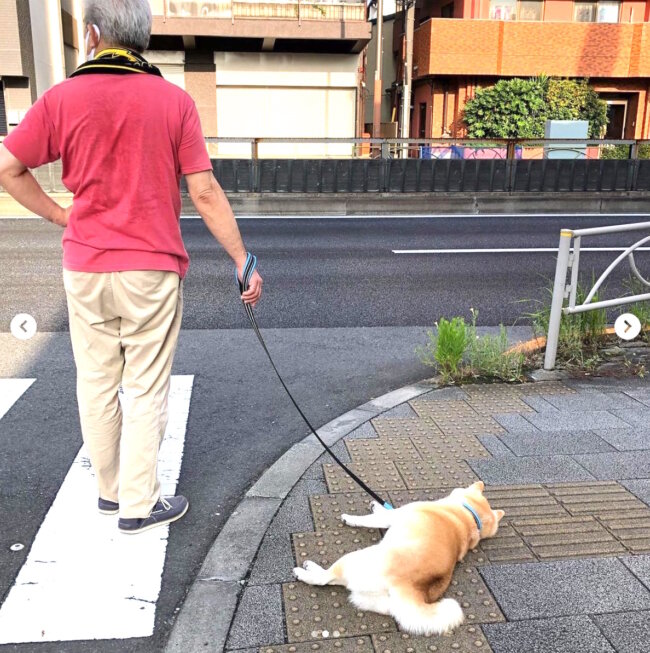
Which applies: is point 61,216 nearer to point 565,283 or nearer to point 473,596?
point 473,596

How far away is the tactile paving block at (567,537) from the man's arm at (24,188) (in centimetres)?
240

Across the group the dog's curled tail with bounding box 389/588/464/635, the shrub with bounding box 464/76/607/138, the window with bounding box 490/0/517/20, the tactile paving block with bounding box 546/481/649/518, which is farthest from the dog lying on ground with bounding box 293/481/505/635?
the window with bounding box 490/0/517/20

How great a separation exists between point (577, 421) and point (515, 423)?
0.40 metres

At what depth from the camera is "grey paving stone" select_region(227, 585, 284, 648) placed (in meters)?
2.45

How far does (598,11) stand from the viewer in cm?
2984

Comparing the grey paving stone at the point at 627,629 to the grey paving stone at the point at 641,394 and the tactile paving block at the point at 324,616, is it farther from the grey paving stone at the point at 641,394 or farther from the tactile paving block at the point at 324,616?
the grey paving stone at the point at 641,394

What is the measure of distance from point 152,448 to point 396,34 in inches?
1461

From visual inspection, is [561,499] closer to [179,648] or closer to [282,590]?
[282,590]

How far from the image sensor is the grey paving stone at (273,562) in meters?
2.78

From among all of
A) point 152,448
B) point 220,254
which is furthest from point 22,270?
point 152,448

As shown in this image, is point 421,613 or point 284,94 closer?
point 421,613

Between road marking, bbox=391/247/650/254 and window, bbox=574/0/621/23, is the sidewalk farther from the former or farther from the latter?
window, bbox=574/0/621/23

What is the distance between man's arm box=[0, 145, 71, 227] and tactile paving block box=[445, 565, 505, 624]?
2.14m

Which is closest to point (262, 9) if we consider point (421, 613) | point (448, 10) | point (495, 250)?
point (448, 10)
